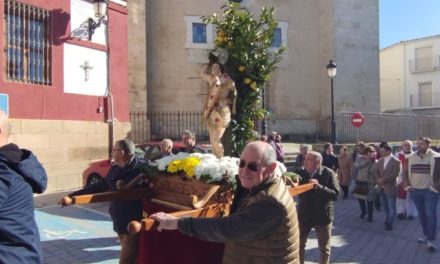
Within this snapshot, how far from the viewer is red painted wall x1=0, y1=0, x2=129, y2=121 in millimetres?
11539

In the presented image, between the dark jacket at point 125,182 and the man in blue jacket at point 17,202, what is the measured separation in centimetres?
180

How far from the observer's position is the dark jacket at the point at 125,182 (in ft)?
14.5

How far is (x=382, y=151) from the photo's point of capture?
925 centimetres

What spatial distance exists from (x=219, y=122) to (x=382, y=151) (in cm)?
556

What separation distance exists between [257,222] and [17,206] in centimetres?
135

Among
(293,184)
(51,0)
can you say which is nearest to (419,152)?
(293,184)

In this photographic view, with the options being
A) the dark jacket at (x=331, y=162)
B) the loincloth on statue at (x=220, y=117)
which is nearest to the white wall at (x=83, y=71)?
the dark jacket at (x=331, y=162)

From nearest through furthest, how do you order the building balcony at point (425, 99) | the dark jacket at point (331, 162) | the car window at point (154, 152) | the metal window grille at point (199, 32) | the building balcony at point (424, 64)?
the car window at point (154, 152) → the dark jacket at point (331, 162) → the metal window grille at point (199, 32) → the building balcony at point (424, 64) → the building balcony at point (425, 99)

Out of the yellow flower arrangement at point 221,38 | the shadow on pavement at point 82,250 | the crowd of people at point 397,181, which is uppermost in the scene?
the yellow flower arrangement at point 221,38

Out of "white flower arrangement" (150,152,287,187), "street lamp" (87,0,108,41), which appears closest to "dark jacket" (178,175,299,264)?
"white flower arrangement" (150,152,287,187)

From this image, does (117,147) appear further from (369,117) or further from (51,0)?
(369,117)

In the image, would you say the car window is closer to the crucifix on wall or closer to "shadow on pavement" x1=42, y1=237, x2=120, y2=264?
the crucifix on wall

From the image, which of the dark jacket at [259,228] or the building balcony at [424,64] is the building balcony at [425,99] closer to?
the building balcony at [424,64]

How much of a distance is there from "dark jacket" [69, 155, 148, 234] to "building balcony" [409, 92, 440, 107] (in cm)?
3527
